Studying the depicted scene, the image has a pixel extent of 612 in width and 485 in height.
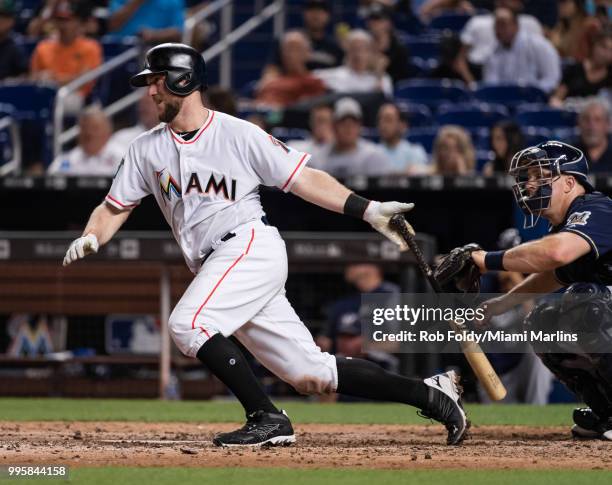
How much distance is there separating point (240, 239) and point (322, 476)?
4.03ft

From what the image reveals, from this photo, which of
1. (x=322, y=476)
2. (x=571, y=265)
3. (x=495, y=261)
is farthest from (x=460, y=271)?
(x=322, y=476)

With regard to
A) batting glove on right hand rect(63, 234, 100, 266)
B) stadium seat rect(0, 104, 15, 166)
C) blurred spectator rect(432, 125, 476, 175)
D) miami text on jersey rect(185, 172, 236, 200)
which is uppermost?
stadium seat rect(0, 104, 15, 166)

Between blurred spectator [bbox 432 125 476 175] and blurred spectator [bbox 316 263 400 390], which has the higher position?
blurred spectator [bbox 432 125 476 175]

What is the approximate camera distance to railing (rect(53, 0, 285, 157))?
407 inches

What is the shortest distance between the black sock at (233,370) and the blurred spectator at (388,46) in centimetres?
722

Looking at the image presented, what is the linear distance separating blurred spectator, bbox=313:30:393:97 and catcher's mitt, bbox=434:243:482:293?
6019 mm

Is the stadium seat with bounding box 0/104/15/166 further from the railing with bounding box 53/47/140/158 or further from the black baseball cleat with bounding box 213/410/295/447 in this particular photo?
the black baseball cleat with bounding box 213/410/295/447

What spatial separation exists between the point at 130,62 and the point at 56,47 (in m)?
0.82

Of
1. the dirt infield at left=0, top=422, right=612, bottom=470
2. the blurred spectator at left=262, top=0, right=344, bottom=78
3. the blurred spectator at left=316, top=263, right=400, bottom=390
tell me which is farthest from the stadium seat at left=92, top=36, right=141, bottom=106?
the dirt infield at left=0, top=422, right=612, bottom=470

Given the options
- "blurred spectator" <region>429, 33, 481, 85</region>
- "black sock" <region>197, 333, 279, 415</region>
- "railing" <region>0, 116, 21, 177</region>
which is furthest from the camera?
"blurred spectator" <region>429, 33, 481, 85</region>

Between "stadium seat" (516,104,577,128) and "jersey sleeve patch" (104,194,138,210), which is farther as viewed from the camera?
"stadium seat" (516,104,577,128)

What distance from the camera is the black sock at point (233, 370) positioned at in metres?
4.55

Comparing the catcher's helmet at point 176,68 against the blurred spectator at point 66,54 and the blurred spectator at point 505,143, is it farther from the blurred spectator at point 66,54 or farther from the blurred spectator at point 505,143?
the blurred spectator at point 66,54

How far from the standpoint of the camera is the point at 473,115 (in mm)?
10406
